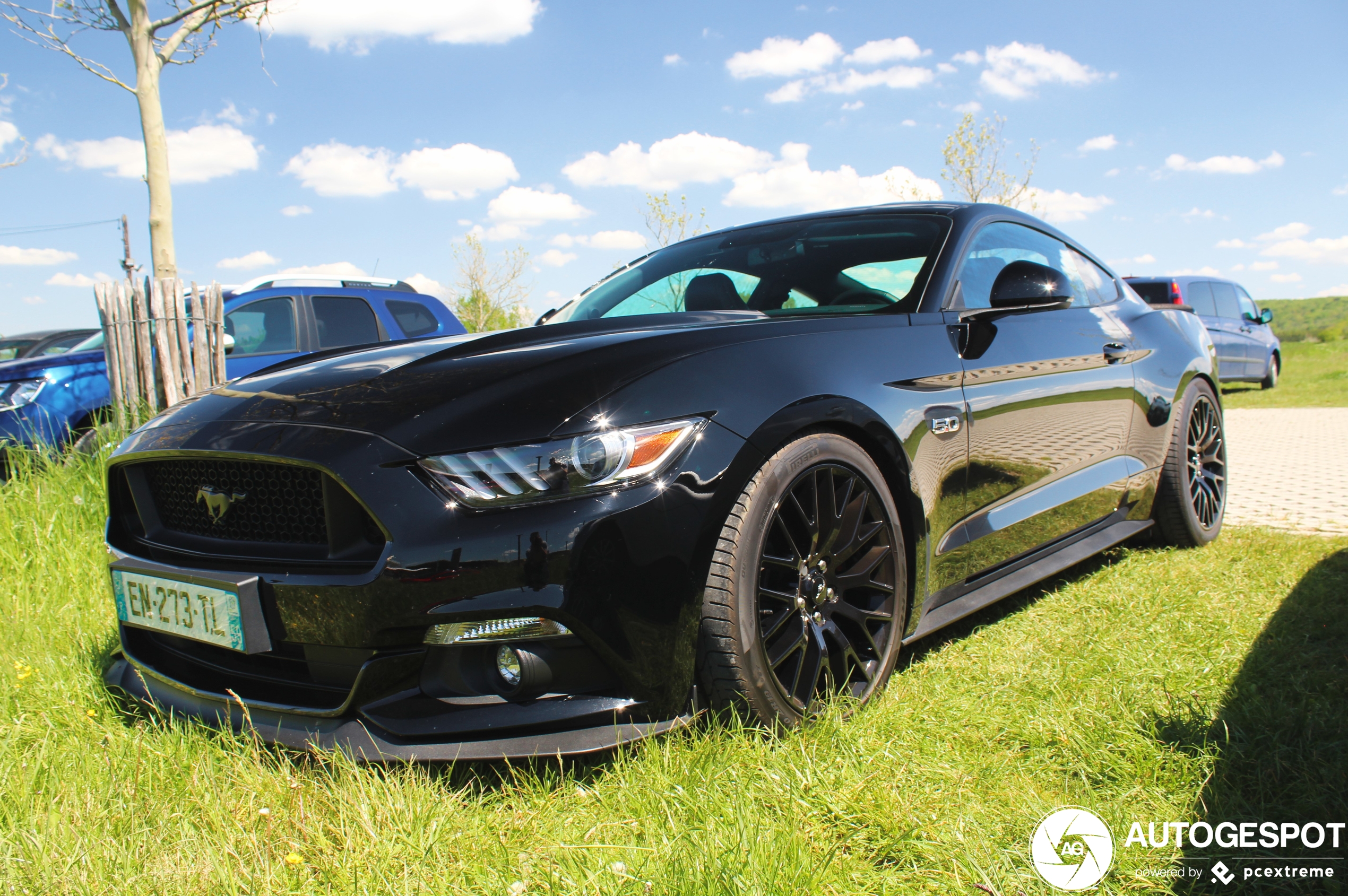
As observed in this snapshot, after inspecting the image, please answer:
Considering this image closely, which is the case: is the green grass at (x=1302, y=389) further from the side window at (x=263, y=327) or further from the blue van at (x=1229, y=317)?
the side window at (x=263, y=327)

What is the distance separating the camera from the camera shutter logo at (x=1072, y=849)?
4.93 ft

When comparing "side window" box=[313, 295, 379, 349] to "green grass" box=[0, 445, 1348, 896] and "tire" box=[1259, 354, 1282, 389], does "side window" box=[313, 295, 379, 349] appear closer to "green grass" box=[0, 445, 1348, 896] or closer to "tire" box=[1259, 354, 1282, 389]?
"green grass" box=[0, 445, 1348, 896]

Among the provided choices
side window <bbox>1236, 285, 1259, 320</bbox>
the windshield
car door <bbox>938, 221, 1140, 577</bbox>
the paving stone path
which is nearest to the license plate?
the windshield

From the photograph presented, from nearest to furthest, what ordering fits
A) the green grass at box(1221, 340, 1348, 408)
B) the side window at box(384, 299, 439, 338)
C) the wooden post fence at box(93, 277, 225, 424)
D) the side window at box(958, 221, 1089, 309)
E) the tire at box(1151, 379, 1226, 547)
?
the side window at box(958, 221, 1089, 309)
the tire at box(1151, 379, 1226, 547)
the wooden post fence at box(93, 277, 225, 424)
the side window at box(384, 299, 439, 338)
the green grass at box(1221, 340, 1348, 408)

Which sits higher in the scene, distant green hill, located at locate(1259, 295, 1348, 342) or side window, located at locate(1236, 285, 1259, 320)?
side window, located at locate(1236, 285, 1259, 320)

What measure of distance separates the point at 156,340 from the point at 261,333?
80.0 inches

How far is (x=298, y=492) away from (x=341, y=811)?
0.63 m

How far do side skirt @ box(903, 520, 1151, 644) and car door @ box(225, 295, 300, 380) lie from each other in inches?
219

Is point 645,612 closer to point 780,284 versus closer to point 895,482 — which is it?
point 895,482

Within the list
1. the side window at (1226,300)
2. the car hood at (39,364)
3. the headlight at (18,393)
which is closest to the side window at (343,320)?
the car hood at (39,364)

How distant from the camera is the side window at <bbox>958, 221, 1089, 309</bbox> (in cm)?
285

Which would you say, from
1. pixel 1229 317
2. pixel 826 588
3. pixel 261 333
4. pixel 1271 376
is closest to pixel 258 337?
pixel 261 333

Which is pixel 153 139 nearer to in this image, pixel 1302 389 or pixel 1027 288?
pixel 1027 288

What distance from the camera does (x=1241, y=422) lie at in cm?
1020
